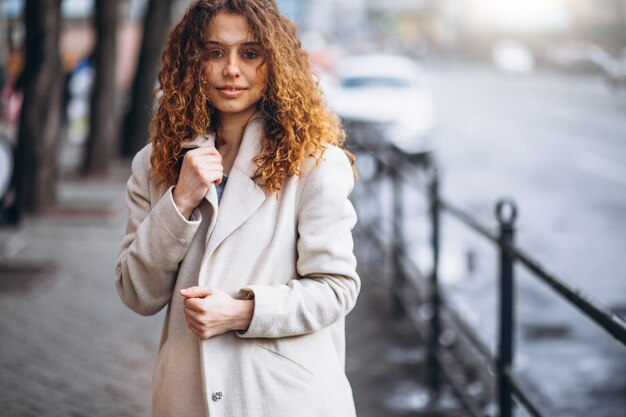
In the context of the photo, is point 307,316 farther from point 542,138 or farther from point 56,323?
point 542,138

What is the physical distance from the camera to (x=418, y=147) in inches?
655

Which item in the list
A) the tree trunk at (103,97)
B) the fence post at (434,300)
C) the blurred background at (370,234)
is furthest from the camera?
the tree trunk at (103,97)

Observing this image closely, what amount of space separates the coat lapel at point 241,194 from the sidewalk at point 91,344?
8.57ft

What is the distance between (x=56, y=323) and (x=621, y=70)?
2924 centimetres

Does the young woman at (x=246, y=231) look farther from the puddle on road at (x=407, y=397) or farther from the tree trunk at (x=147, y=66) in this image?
the tree trunk at (x=147, y=66)

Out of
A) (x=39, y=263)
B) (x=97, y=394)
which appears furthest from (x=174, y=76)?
(x=39, y=263)

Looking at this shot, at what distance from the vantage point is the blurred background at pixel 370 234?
524 centimetres

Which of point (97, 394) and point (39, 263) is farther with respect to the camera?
point (39, 263)

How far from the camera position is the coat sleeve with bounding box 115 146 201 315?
2.19 meters

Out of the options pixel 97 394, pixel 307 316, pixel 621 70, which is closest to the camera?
pixel 307 316

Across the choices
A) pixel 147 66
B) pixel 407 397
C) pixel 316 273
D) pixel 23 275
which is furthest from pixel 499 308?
pixel 147 66

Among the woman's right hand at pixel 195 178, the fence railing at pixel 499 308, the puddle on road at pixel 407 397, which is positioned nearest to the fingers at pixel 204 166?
the woman's right hand at pixel 195 178

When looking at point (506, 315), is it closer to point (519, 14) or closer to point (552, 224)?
point (552, 224)

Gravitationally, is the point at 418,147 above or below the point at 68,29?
below
